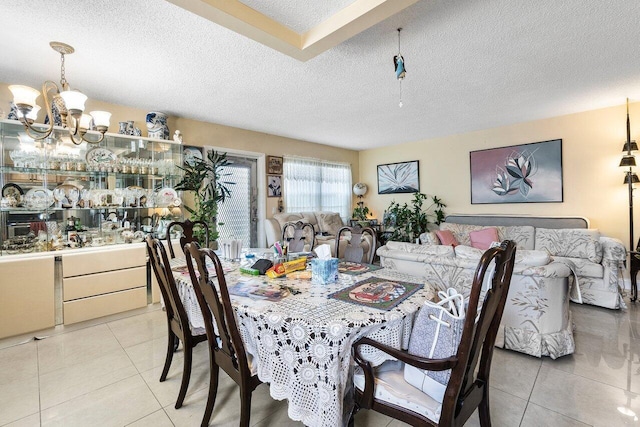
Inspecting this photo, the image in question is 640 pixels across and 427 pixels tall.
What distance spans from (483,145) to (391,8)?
4.03 m

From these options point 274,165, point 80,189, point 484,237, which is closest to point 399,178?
point 484,237

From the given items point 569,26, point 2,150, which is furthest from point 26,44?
point 569,26

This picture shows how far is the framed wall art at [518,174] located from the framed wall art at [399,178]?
3.51 feet

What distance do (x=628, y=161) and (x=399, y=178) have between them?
10.9ft

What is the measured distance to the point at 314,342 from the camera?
114 centimetres

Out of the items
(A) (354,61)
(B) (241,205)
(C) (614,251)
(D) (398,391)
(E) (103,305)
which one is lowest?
(E) (103,305)

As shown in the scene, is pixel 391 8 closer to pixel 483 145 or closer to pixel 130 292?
pixel 130 292

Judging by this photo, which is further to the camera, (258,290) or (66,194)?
(66,194)

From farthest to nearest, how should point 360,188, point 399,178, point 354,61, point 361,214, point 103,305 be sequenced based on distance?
point 360,188 → point 361,214 → point 399,178 → point 103,305 → point 354,61

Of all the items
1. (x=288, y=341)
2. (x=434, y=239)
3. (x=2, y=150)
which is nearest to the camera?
(x=288, y=341)

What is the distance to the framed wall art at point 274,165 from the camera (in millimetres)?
5105

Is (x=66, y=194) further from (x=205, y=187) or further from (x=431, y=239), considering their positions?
(x=431, y=239)

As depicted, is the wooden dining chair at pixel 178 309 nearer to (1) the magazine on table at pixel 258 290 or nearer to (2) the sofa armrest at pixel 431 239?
(1) the magazine on table at pixel 258 290

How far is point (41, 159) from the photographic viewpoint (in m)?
2.87
